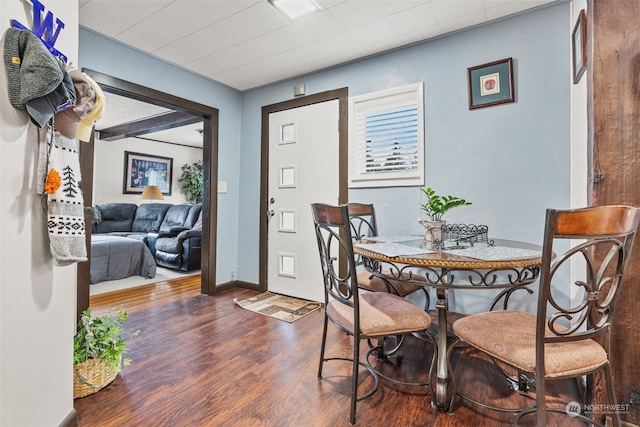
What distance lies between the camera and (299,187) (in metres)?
3.17

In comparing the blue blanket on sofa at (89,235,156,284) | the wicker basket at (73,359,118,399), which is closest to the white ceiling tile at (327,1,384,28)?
the wicker basket at (73,359,118,399)

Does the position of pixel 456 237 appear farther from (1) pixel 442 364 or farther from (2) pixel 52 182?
(2) pixel 52 182

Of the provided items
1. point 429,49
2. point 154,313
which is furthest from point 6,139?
point 429,49

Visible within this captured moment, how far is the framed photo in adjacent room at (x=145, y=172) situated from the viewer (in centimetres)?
622

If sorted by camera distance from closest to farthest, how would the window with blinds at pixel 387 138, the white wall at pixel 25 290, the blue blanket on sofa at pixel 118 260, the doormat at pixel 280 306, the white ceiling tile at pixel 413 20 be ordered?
1. the white wall at pixel 25 290
2. the white ceiling tile at pixel 413 20
3. the window with blinds at pixel 387 138
4. the doormat at pixel 280 306
5. the blue blanket on sofa at pixel 118 260

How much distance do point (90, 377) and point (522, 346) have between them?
1.99 metres

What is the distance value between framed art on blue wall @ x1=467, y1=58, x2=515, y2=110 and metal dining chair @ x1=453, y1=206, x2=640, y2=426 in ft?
4.25

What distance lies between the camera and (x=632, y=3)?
1.29 m

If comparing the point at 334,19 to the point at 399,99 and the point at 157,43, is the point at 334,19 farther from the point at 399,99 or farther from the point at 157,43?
the point at 157,43

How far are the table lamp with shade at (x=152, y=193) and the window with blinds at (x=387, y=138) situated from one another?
4917 millimetres

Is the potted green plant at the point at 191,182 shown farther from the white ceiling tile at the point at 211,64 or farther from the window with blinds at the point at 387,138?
the window with blinds at the point at 387,138

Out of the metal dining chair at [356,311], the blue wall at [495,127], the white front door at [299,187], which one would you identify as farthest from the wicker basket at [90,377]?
the blue wall at [495,127]

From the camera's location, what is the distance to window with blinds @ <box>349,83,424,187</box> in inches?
98.7

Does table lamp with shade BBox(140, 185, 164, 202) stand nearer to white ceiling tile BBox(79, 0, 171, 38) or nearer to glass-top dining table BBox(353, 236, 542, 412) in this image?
white ceiling tile BBox(79, 0, 171, 38)
